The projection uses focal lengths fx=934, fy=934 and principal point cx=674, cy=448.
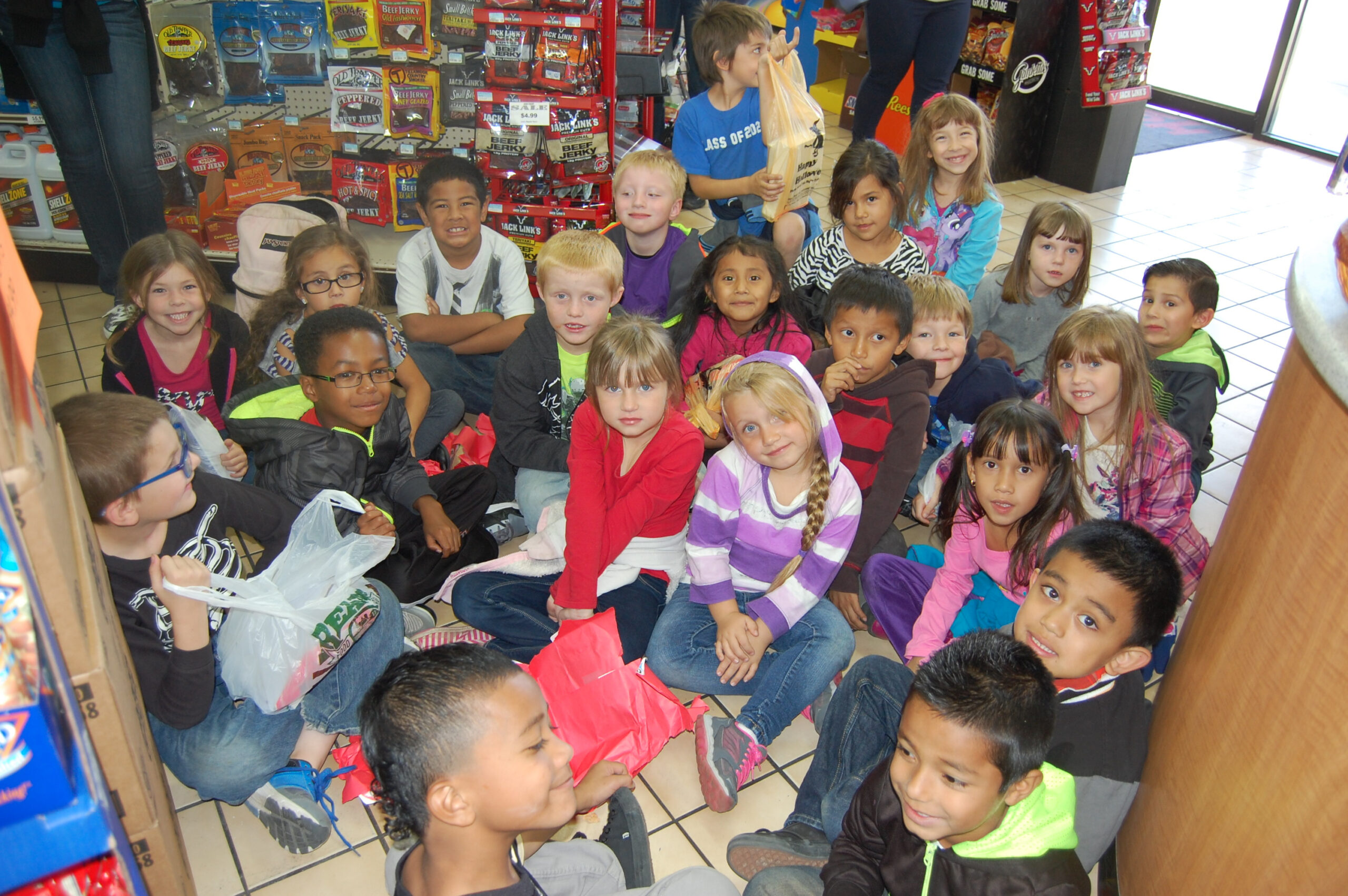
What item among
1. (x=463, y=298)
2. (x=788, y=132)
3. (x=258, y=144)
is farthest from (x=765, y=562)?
(x=258, y=144)

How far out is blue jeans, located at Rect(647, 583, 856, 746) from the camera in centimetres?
214

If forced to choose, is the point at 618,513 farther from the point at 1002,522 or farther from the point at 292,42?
the point at 292,42

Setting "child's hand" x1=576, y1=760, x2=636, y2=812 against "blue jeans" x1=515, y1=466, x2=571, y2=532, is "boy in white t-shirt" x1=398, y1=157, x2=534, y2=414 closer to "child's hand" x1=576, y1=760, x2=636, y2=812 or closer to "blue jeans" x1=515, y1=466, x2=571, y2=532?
"blue jeans" x1=515, y1=466, x2=571, y2=532

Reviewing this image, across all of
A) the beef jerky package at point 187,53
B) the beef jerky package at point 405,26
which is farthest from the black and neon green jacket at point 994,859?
the beef jerky package at point 187,53

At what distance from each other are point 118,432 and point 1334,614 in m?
1.93

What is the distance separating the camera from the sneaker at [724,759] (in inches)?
79.5

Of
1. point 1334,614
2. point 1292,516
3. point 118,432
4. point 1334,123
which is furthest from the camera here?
point 1334,123

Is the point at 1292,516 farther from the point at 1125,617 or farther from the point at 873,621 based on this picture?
the point at 873,621

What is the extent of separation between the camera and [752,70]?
137 inches

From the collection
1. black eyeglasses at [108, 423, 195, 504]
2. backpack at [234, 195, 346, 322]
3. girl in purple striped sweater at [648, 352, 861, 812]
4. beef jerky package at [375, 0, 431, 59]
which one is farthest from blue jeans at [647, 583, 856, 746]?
beef jerky package at [375, 0, 431, 59]

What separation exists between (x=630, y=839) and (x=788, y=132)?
2504 mm

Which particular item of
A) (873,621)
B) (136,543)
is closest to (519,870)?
(136,543)

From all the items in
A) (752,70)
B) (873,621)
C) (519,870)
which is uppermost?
(752,70)

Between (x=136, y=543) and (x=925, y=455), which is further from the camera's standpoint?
(x=925, y=455)
